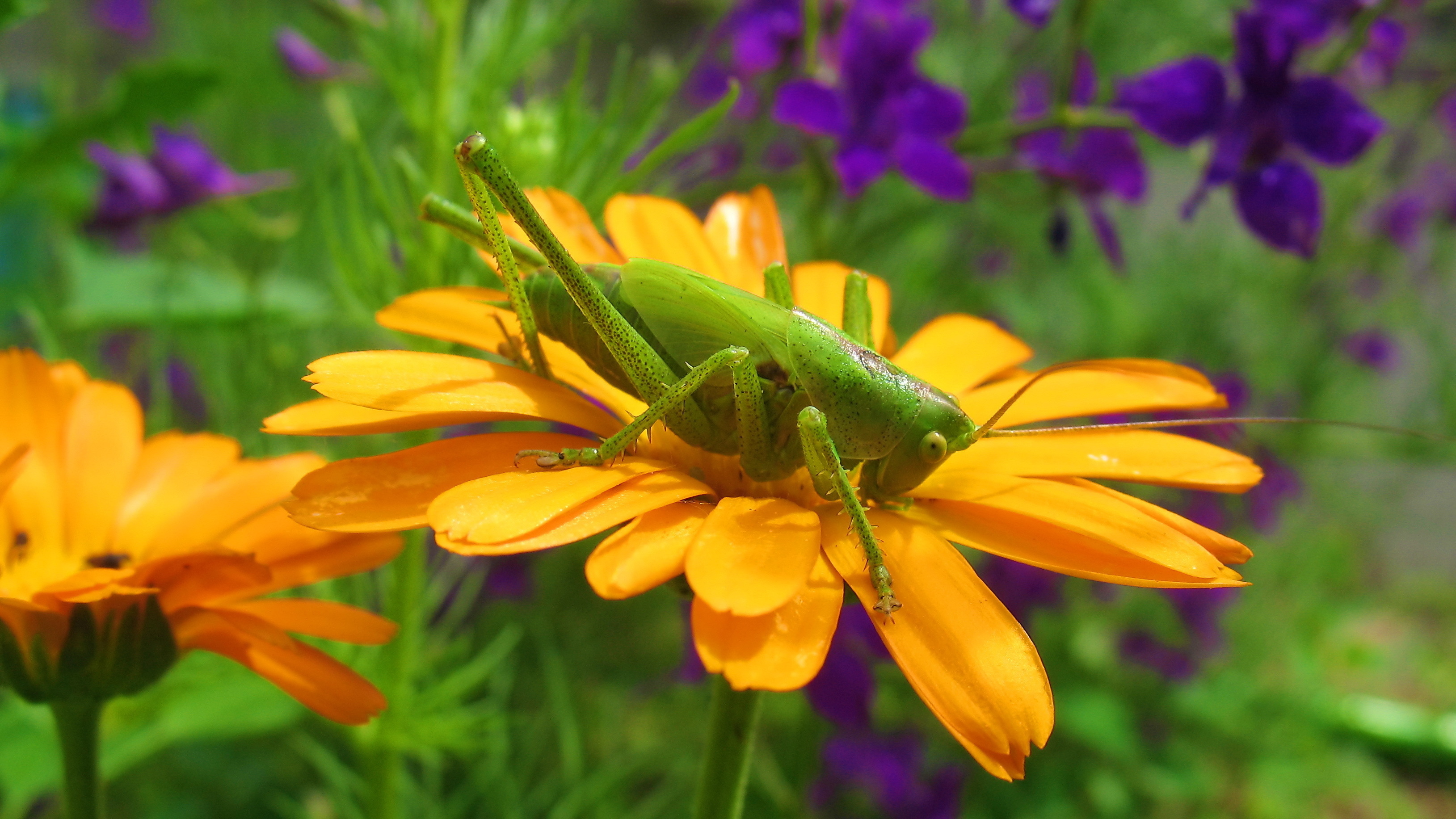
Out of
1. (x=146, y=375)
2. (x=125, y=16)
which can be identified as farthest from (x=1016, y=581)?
(x=125, y=16)

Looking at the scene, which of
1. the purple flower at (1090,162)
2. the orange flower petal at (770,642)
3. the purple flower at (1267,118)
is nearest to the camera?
the orange flower petal at (770,642)

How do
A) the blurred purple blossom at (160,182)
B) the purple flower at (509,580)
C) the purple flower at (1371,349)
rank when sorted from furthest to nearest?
the purple flower at (1371,349) → the purple flower at (509,580) → the blurred purple blossom at (160,182)

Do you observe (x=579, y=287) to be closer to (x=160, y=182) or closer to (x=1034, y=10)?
(x=1034, y=10)

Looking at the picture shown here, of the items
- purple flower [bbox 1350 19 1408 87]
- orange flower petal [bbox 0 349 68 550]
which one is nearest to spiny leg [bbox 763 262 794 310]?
orange flower petal [bbox 0 349 68 550]

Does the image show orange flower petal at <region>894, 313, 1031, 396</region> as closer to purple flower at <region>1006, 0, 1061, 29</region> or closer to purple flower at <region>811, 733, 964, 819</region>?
purple flower at <region>1006, 0, 1061, 29</region>

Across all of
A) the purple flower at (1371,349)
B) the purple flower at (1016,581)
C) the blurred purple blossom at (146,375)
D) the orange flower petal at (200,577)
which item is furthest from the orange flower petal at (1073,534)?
the purple flower at (1371,349)

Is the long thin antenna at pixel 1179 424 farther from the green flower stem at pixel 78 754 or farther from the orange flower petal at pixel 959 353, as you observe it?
the green flower stem at pixel 78 754
